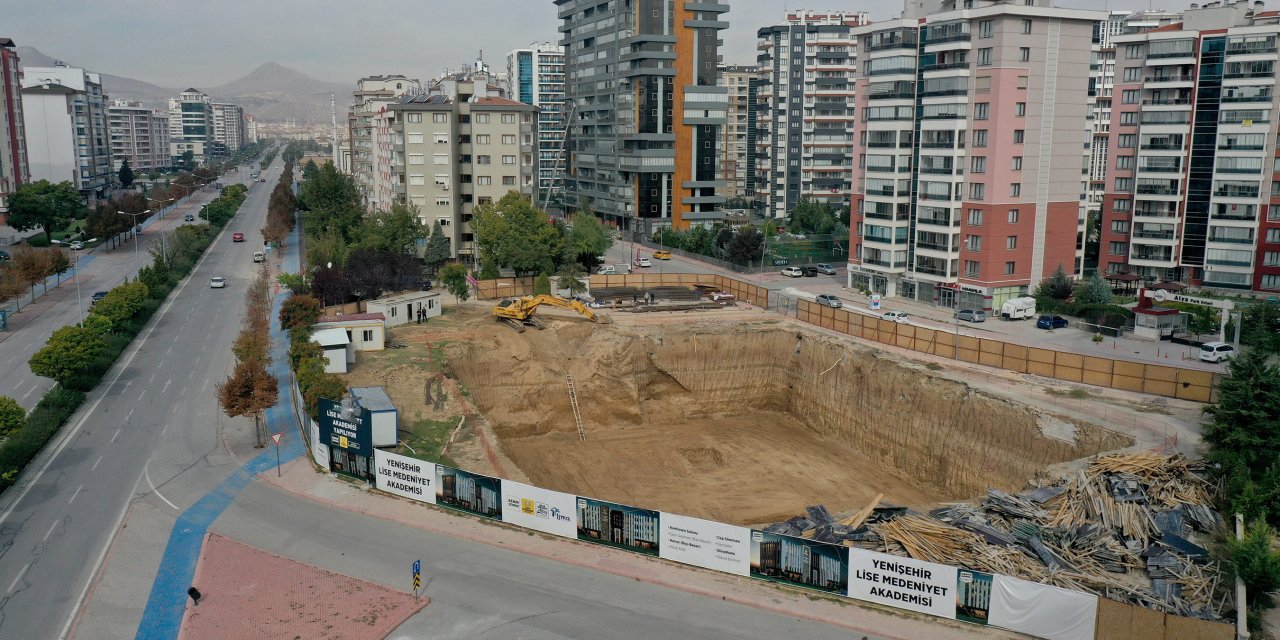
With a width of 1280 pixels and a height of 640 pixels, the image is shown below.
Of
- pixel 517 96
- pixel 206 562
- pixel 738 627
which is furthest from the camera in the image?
pixel 517 96

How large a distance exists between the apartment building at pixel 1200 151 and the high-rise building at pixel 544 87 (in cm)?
9243

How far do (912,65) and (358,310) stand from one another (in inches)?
1680

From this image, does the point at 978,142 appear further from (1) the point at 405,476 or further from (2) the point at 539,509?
(1) the point at 405,476

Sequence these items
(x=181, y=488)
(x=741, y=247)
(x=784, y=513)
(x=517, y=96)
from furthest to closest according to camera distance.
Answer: (x=517, y=96)
(x=741, y=247)
(x=784, y=513)
(x=181, y=488)

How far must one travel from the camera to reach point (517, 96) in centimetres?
17488

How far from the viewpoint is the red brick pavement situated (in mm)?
24938

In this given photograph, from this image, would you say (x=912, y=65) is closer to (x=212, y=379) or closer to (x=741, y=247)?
(x=741, y=247)

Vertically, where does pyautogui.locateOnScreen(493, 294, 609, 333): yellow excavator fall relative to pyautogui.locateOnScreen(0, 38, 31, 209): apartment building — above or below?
below

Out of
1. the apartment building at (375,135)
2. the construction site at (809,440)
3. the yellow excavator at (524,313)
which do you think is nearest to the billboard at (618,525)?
the construction site at (809,440)

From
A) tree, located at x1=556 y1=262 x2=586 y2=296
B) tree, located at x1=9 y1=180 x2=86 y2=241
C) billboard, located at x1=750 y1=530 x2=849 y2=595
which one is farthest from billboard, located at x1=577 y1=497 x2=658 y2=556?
tree, located at x1=9 y1=180 x2=86 y2=241

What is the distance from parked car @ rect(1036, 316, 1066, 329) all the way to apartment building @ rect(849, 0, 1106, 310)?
14.5 ft

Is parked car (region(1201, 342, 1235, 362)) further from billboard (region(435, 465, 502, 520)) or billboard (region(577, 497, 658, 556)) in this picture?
billboard (region(435, 465, 502, 520))

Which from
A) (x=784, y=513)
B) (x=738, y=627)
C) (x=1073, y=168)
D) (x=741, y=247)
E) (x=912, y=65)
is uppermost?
(x=912, y=65)

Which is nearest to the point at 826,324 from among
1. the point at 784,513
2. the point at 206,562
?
the point at 784,513
